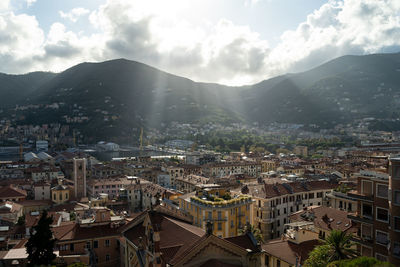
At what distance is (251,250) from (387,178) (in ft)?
28.9

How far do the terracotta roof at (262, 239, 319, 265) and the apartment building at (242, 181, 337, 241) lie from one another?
16.5 m

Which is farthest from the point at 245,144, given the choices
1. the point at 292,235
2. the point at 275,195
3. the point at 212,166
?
the point at 292,235

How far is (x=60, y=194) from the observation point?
60.7 m

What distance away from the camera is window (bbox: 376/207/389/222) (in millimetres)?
18266

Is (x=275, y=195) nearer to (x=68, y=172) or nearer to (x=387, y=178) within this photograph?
(x=387, y=178)

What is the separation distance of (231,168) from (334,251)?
3235 inches

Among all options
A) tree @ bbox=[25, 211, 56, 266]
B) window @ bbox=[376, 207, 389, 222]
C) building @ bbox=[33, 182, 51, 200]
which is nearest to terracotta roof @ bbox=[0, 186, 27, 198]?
building @ bbox=[33, 182, 51, 200]

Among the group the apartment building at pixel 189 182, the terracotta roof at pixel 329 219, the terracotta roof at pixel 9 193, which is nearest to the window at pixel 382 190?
the terracotta roof at pixel 329 219

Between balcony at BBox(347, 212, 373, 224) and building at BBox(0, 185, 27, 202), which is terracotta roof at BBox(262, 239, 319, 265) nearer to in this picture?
balcony at BBox(347, 212, 373, 224)

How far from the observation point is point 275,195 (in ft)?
150

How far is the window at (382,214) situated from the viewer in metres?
18.3

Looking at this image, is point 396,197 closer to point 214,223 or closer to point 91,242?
point 214,223

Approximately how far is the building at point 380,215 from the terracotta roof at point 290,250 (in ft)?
18.7

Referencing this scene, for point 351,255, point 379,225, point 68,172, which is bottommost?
point 68,172
